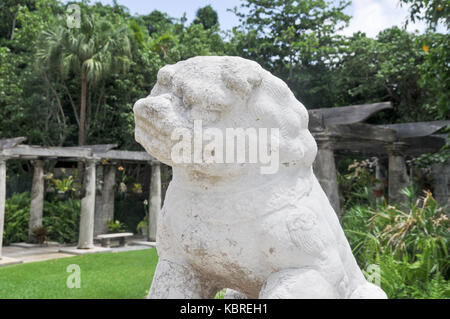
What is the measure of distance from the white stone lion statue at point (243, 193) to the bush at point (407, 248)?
10.5 ft

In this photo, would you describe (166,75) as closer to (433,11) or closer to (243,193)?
(243,193)

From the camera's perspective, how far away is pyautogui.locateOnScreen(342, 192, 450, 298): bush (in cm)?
437

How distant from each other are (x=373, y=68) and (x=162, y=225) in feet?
47.7

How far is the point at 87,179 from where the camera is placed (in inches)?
456

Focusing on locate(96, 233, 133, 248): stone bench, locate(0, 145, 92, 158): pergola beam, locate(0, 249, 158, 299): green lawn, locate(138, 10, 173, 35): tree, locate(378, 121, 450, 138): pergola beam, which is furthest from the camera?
locate(138, 10, 173, 35): tree

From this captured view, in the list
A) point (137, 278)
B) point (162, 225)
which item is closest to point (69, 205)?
point (137, 278)

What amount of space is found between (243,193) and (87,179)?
10.9 metres

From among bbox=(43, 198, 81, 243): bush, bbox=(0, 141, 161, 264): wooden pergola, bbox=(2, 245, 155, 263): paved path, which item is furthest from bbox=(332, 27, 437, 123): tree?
bbox=(43, 198, 81, 243): bush

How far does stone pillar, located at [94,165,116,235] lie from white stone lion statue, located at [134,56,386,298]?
→ 13740 mm

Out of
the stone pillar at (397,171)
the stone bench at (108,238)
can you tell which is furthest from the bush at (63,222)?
the stone pillar at (397,171)

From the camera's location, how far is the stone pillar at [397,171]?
29.4 feet

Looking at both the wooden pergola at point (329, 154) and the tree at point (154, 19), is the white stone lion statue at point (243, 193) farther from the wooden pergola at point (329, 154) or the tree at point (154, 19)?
the tree at point (154, 19)

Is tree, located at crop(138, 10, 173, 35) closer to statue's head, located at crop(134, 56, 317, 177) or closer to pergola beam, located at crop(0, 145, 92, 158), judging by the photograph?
pergola beam, located at crop(0, 145, 92, 158)

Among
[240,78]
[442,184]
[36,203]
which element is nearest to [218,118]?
[240,78]
